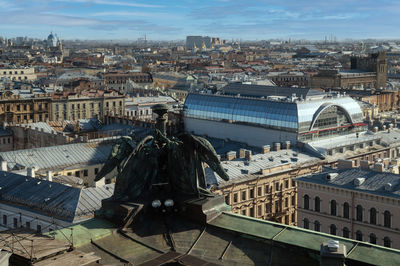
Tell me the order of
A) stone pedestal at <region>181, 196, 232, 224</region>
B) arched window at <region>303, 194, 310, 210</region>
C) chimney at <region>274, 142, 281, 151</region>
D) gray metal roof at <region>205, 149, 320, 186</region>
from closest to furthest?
1. stone pedestal at <region>181, 196, 232, 224</region>
2. arched window at <region>303, 194, 310, 210</region>
3. gray metal roof at <region>205, 149, 320, 186</region>
4. chimney at <region>274, 142, 281, 151</region>

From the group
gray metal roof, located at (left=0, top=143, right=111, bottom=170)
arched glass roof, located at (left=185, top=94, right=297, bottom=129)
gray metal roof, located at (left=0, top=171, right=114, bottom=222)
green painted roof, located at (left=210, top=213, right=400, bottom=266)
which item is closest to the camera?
green painted roof, located at (left=210, top=213, right=400, bottom=266)

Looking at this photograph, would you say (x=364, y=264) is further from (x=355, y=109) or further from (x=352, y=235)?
(x=355, y=109)

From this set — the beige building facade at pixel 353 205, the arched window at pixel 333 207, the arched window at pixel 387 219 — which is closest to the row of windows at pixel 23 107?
the beige building facade at pixel 353 205

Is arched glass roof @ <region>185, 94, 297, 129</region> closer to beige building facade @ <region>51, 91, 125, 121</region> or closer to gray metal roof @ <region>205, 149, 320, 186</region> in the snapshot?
gray metal roof @ <region>205, 149, 320, 186</region>

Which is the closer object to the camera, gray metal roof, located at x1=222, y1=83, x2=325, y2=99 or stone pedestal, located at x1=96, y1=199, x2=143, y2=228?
stone pedestal, located at x1=96, y1=199, x2=143, y2=228

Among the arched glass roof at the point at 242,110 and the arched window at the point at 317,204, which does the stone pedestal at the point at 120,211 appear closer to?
the arched window at the point at 317,204

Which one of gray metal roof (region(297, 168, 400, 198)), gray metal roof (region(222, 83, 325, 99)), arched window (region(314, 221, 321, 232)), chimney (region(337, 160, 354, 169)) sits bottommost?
arched window (region(314, 221, 321, 232))

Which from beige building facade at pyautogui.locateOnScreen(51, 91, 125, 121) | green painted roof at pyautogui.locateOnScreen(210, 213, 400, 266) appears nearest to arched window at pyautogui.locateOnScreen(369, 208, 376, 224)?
green painted roof at pyautogui.locateOnScreen(210, 213, 400, 266)
